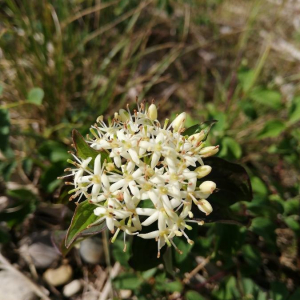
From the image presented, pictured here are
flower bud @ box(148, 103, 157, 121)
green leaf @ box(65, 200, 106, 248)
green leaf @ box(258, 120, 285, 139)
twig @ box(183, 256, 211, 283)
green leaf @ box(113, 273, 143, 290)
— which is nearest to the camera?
green leaf @ box(65, 200, 106, 248)

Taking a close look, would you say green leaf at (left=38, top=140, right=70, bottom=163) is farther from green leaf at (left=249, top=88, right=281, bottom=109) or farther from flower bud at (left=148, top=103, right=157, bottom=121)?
green leaf at (left=249, top=88, right=281, bottom=109)

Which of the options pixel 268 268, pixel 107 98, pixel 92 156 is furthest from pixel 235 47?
pixel 92 156

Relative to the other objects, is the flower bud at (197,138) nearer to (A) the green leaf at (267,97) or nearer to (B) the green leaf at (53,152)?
(B) the green leaf at (53,152)

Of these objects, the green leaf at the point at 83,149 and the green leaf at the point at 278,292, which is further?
the green leaf at the point at 278,292

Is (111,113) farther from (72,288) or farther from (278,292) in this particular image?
(278,292)

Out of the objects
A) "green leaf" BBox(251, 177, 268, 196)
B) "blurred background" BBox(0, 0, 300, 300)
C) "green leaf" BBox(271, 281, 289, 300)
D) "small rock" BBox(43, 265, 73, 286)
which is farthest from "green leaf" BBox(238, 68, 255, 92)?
"small rock" BBox(43, 265, 73, 286)

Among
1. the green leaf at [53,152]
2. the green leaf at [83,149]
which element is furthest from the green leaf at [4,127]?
the green leaf at [83,149]

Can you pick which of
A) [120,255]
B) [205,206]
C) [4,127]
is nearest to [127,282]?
[120,255]
